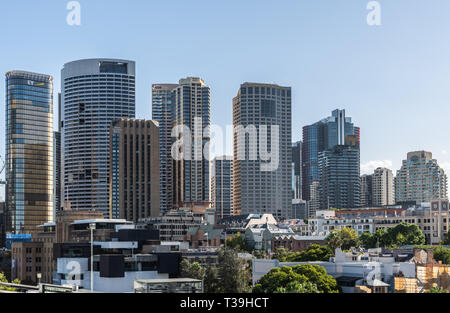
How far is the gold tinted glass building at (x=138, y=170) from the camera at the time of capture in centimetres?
15800

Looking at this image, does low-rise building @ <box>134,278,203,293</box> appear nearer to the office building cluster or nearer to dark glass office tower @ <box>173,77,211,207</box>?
the office building cluster

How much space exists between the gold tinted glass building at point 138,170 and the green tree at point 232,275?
96019mm

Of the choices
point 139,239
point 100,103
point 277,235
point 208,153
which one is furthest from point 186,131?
point 139,239

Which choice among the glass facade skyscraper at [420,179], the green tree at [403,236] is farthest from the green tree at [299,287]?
the glass facade skyscraper at [420,179]

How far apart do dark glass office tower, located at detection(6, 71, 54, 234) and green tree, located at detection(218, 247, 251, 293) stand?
11371 centimetres

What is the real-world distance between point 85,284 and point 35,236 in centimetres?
5165

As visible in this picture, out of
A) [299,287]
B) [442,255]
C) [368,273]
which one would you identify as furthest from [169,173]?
[299,287]

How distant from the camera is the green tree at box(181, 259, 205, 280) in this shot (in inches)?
2318

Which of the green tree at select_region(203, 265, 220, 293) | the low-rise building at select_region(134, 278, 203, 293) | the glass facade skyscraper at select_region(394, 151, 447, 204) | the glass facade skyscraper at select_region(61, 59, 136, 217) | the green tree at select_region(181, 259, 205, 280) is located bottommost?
the green tree at select_region(203, 265, 220, 293)

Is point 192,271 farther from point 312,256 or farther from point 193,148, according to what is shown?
point 193,148

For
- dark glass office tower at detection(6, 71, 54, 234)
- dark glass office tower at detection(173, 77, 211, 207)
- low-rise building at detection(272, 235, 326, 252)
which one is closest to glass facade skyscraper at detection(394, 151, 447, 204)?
→ dark glass office tower at detection(173, 77, 211, 207)

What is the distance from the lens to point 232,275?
59.1 meters

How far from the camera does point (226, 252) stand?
214 ft

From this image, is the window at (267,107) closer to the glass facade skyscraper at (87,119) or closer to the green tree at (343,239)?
the glass facade skyscraper at (87,119)
